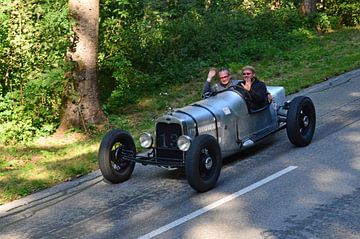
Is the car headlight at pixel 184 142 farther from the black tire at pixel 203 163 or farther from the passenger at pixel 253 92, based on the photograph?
the passenger at pixel 253 92

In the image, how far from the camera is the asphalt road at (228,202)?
21.2 feet

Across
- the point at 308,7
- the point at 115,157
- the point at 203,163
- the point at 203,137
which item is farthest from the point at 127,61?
the point at 308,7

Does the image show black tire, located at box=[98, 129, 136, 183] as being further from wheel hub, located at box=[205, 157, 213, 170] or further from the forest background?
wheel hub, located at box=[205, 157, 213, 170]

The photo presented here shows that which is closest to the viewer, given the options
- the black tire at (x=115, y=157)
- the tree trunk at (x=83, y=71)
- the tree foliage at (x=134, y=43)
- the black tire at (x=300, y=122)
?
the black tire at (x=115, y=157)

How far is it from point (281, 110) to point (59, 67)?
438cm

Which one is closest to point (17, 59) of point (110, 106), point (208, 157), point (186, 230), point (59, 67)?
point (59, 67)

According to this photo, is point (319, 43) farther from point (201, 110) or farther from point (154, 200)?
point (154, 200)

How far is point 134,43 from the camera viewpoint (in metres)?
15.0

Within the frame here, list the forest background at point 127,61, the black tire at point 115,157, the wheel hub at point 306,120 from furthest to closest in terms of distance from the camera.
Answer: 1. the forest background at point 127,61
2. the wheel hub at point 306,120
3. the black tire at point 115,157

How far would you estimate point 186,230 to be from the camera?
651 cm

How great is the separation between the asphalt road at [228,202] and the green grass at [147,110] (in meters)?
0.52

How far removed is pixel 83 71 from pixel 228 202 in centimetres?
540

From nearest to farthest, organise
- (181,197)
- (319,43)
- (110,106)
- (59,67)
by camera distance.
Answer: (181,197) → (59,67) → (110,106) → (319,43)

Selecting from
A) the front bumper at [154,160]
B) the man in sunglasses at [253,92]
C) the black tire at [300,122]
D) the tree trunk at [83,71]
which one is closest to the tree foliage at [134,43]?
the tree trunk at [83,71]
